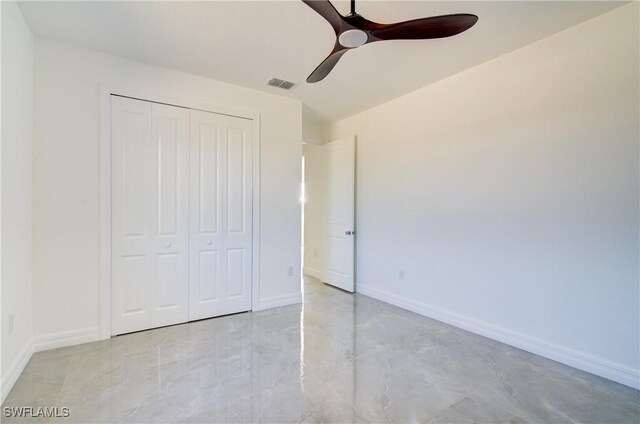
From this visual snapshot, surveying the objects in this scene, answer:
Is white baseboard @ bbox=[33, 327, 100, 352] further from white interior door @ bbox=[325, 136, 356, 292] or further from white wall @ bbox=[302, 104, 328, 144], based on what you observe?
white wall @ bbox=[302, 104, 328, 144]

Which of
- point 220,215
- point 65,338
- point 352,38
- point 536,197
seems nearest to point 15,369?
point 65,338

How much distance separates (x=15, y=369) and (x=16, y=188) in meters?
1.29

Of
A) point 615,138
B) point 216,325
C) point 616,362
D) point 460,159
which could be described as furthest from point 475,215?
point 216,325

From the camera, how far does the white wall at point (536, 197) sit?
214 cm

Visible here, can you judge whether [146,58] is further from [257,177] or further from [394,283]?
[394,283]

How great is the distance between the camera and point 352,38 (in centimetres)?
177

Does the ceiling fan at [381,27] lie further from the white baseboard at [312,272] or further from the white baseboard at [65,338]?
the white baseboard at [312,272]

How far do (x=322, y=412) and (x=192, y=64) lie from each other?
10.5 ft

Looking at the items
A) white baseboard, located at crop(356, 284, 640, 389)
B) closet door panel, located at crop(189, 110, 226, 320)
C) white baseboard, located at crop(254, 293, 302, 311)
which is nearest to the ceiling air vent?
closet door panel, located at crop(189, 110, 226, 320)

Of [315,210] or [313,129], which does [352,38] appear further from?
[315,210]

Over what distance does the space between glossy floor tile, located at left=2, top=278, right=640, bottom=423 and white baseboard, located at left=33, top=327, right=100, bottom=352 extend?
3.6 inches

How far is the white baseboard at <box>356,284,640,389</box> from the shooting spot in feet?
6.97

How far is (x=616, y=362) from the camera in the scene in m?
2.14

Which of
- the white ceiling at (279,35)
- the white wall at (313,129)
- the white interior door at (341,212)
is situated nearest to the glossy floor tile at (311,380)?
the white interior door at (341,212)
